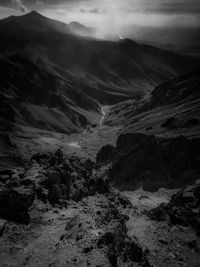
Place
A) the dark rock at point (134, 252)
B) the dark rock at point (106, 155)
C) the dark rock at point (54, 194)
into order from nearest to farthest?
the dark rock at point (134, 252) < the dark rock at point (54, 194) < the dark rock at point (106, 155)

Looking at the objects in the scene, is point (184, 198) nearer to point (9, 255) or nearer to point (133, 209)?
point (133, 209)

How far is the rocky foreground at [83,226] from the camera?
58.8 meters

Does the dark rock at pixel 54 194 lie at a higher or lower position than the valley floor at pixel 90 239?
higher

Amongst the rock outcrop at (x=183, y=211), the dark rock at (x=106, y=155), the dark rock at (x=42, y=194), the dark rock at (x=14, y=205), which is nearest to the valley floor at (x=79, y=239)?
the dark rock at (x=42, y=194)

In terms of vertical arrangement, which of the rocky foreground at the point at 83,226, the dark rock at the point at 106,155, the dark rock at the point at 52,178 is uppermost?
the dark rock at the point at 106,155

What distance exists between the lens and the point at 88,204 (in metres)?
83.8

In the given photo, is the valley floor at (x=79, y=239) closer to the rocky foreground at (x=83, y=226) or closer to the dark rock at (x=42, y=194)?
the rocky foreground at (x=83, y=226)

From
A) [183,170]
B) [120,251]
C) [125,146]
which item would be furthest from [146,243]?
[125,146]

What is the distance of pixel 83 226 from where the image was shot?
6525cm

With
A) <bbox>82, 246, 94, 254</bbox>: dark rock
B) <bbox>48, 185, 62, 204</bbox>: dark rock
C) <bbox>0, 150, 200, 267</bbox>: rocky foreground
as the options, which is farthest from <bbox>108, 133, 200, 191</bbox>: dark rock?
<bbox>82, 246, 94, 254</bbox>: dark rock

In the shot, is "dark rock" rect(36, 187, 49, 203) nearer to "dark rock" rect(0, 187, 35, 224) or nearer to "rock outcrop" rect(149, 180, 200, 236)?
"dark rock" rect(0, 187, 35, 224)

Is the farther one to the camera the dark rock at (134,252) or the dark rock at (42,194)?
the dark rock at (42,194)

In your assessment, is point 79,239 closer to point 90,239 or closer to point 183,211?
point 90,239

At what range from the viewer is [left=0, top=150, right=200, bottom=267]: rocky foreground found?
2315 inches
